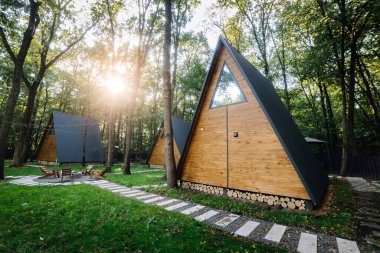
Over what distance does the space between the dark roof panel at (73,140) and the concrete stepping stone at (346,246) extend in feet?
80.0

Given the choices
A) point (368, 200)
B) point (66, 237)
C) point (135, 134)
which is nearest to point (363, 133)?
point (368, 200)

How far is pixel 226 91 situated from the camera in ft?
27.9

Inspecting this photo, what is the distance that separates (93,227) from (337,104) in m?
30.9

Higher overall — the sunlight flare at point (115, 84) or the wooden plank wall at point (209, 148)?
the sunlight flare at point (115, 84)

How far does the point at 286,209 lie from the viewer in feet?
21.0

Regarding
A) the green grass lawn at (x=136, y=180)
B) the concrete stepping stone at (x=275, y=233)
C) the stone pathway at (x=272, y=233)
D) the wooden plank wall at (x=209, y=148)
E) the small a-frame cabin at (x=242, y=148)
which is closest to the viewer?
the stone pathway at (x=272, y=233)

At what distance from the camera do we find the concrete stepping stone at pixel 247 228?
15.0ft

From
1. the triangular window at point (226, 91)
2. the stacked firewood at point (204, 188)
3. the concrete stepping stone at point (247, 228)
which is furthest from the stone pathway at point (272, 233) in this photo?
the triangular window at point (226, 91)

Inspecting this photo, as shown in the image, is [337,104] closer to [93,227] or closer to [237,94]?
[237,94]

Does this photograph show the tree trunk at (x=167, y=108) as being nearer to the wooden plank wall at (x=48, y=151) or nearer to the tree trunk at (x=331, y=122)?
the wooden plank wall at (x=48, y=151)

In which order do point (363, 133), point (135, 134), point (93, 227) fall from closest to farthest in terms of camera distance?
point (93, 227), point (363, 133), point (135, 134)

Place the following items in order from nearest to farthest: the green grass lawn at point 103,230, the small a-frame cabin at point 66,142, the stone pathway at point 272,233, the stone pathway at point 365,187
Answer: the green grass lawn at point 103,230 < the stone pathway at point 272,233 < the stone pathway at point 365,187 < the small a-frame cabin at point 66,142

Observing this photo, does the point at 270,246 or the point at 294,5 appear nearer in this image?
the point at 270,246

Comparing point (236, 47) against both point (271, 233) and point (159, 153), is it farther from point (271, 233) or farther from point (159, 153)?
point (271, 233)
